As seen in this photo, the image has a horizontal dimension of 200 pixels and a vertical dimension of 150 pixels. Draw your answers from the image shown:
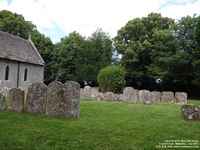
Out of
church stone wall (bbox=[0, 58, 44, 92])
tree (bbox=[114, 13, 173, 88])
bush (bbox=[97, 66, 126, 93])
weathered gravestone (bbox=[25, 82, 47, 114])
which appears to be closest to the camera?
weathered gravestone (bbox=[25, 82, 47, 114])

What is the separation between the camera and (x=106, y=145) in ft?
17.6

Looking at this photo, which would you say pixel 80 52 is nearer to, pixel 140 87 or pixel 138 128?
pixel 140 87

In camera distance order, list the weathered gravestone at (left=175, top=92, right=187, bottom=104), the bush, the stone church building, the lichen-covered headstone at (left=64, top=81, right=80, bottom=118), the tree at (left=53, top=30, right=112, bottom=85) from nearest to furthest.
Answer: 1. the lichen-covered headstone at (left=64, top=81, right=80, bottom=118)
2. the weathered gravestone at (left=175, top=92, right=187, bottom=104)
3. the bush
4. the stone church building
5. the tree at (left=53, top=30, right=112, bottom=85)

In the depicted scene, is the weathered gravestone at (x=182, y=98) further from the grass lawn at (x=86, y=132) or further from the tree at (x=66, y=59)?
the tree at (x=66, y=59)

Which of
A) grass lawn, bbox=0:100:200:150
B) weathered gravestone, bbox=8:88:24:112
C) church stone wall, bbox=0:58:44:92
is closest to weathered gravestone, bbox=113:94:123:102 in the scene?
grass lawn, bbox=0:100:200:150

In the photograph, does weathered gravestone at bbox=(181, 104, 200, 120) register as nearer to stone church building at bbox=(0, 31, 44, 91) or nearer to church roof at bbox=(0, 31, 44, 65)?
stone church building at bbox=(0, 31, 44, 91)

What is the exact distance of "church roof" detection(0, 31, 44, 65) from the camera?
2350 cm

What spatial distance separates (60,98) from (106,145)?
346cm

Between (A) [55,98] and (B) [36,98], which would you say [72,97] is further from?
(B) [36,98]

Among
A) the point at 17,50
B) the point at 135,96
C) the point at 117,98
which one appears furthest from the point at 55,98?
the point at 17,50

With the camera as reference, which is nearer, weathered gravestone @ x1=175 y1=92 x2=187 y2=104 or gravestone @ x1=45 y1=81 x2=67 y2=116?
gravestone @ x1=45 y1=81 x2=67 y2=116

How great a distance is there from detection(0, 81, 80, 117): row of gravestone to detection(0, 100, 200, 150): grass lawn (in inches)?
17.3

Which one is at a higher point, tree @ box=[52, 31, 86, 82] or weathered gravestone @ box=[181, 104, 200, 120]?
tree @ box=[52, 31, 86, 82]

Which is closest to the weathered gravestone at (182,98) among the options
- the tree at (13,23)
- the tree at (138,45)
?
the tree at (138,45)
